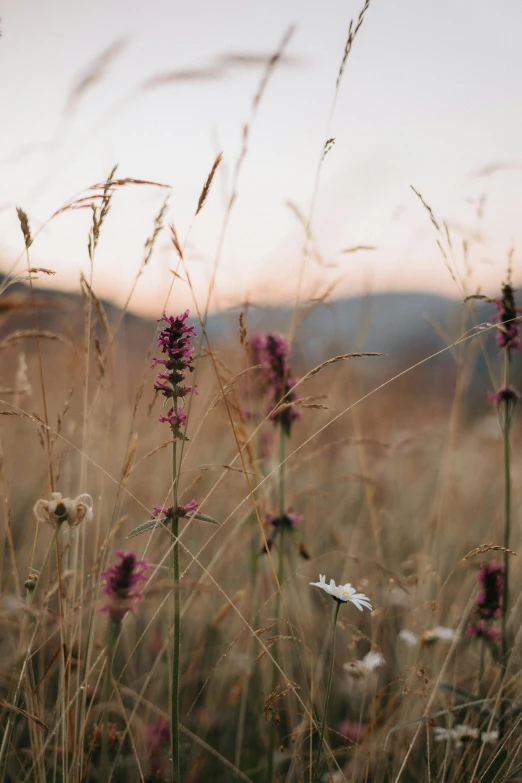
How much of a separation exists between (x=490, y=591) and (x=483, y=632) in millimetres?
121

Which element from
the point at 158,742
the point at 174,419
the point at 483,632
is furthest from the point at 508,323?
the point at 158,742

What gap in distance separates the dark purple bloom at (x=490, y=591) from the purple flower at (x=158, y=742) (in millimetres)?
997

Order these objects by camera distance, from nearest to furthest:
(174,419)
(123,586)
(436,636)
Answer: (123,586), (174,419), (436,636)

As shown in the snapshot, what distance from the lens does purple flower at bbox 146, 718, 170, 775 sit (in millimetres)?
1735

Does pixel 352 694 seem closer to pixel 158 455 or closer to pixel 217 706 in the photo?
pixel 217 706

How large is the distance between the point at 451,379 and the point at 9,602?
11.2 m

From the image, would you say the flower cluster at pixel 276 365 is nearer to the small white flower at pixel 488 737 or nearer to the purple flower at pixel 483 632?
the purple flower at pixel 483 632

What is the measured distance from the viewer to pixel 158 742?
5.93ft

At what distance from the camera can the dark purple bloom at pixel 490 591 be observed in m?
1.82

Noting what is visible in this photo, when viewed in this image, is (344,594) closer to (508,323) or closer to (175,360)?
(175,360)

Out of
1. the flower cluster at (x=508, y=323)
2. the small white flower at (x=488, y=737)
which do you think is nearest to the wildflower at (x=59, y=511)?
the small white flower at (x=488, y=737)

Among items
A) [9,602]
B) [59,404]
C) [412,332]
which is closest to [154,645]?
[9,602]

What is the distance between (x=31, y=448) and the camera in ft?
12.7

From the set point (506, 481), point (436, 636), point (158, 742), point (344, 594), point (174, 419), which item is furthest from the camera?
point (436, 636)
